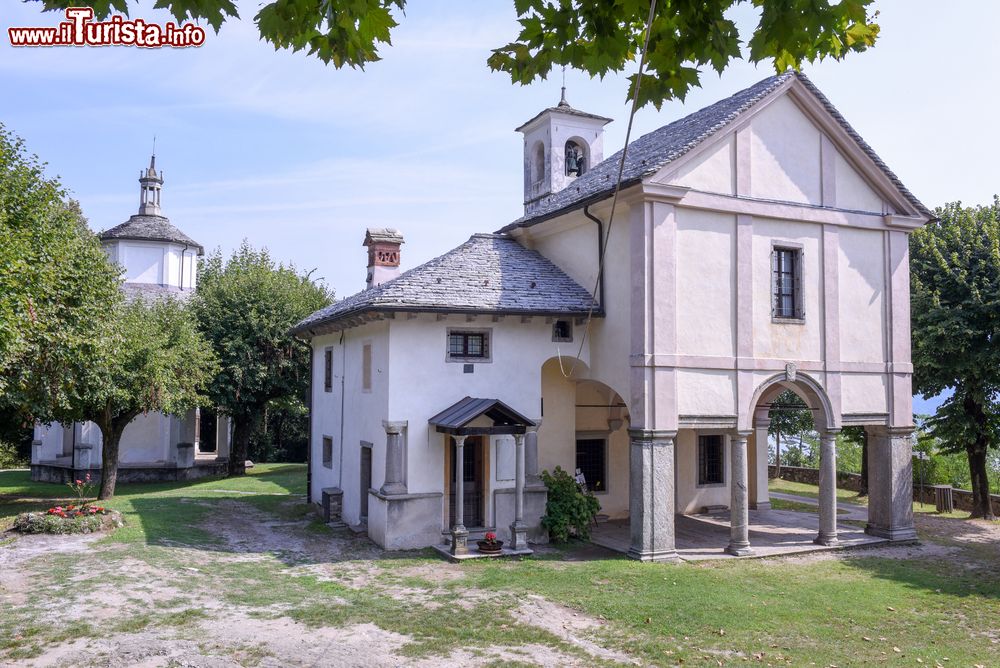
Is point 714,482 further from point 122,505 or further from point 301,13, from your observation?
point 301,13

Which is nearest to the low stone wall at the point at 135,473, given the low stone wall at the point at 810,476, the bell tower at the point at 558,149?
the bell tower at the point at 558,149

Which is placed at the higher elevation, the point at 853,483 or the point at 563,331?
the point at 563,331

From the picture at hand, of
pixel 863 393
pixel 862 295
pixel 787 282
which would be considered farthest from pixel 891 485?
pixel 787 282

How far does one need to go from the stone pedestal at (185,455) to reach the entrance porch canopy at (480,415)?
743 inches

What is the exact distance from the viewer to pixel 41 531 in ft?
55.4

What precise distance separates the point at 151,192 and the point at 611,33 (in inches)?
1589

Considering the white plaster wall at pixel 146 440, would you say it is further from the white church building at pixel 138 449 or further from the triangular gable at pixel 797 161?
the triangular gable at pixel 797 161

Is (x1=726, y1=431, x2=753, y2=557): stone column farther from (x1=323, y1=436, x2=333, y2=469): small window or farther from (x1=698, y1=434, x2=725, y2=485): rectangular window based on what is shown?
(x1=323, y1=436, x2=333, y2=469): small window

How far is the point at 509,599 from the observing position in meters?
12.7

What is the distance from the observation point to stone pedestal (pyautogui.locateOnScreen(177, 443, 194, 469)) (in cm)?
3125

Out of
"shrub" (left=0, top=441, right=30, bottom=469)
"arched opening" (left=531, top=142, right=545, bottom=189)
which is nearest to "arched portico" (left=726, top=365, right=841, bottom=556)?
"arched opening" (left=531, top=142, right=545, bottom=189)

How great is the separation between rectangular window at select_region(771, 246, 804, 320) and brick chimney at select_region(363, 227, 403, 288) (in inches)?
454

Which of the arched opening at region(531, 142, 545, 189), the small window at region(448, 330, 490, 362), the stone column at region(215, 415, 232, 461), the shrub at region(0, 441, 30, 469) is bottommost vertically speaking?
the shrub at region(0, 441, 30, 469)

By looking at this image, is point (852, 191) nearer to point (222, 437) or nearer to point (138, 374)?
point (138, 374)
